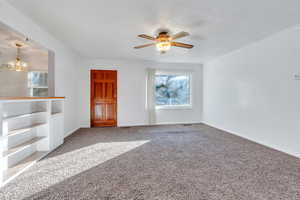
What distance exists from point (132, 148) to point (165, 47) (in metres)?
2.16

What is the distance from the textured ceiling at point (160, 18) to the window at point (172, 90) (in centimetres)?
231

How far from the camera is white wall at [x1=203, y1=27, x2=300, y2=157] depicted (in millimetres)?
2744

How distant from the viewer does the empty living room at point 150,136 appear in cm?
180

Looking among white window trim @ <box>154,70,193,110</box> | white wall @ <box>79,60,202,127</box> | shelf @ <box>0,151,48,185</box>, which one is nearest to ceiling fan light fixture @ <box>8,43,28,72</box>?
shelf @ <box>0,151,48,185</box>

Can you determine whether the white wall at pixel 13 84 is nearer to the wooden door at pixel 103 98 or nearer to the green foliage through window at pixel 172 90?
the wooden door at pixel 103 98

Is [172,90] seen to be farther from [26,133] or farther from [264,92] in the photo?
[26,133]

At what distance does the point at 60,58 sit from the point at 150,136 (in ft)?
9.92

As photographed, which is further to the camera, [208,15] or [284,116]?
[284,116]

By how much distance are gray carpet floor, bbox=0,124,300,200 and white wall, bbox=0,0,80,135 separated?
1346mm

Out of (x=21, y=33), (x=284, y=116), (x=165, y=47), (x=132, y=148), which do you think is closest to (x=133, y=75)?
(x=165, y=47)

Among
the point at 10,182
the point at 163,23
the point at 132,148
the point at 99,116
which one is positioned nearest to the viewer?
the point at 10,182

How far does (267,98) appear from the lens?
3.23 metres

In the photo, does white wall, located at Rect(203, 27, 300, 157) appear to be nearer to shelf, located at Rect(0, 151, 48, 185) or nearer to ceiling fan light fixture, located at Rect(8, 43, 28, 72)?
shelf, located at Rect(0, 151, 48, 185)

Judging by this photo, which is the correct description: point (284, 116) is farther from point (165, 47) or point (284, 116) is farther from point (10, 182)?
point (10, 182)
